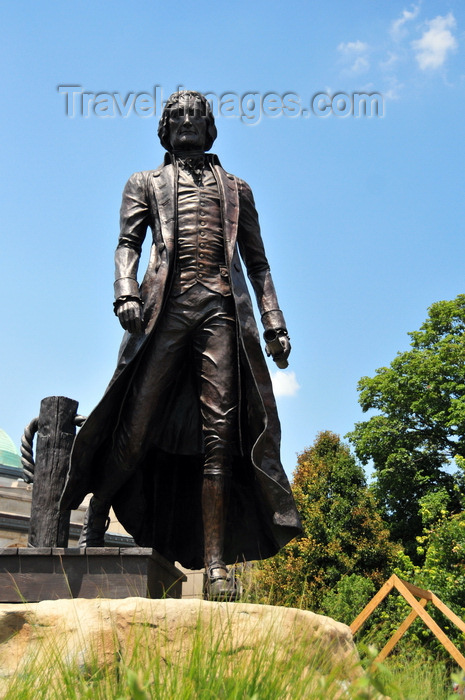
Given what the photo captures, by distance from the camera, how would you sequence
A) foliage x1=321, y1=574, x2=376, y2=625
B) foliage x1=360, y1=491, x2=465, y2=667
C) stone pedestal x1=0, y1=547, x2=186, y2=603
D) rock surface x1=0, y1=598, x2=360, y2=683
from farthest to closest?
foliage x1=321, y1=574, x2=376, y2=625
foliage x1=360, y1=491, x2=465, y2=667
stone pedestal x1=0, y1=547, x2=186, y2=603
rock surface x1=0, y1=598, x2=360, y2=683

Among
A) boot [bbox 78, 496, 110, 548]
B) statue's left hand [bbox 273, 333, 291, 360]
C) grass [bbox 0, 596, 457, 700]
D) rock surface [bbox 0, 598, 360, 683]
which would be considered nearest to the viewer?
grass [bbox 0, 596, 457, 700]

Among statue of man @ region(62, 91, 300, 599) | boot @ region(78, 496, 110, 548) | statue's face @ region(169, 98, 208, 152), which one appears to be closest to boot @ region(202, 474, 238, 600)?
statue of man @ region(62, 91, 300, 599)

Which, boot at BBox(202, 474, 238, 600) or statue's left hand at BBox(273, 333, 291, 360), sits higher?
statue's left hand at BBox(273, 333, 291, 360)

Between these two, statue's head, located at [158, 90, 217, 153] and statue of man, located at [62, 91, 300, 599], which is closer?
statue of man, located at [62, 91, 300, 599]

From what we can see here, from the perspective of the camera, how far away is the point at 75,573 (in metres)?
4.87

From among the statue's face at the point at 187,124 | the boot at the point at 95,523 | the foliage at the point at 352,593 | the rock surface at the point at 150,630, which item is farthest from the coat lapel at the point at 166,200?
the foliage at the point at 352,593

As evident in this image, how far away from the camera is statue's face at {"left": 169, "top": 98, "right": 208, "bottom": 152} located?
20.3 ft

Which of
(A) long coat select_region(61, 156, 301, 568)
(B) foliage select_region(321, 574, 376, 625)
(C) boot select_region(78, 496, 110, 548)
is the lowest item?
(B) foliage select_region(321, 574, 376, 625)

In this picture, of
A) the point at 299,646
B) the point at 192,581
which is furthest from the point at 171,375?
the point at 192,581

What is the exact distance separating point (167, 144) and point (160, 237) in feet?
3.22

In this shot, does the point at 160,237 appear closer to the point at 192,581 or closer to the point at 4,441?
the point at 192,581

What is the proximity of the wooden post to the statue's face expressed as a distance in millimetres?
2207

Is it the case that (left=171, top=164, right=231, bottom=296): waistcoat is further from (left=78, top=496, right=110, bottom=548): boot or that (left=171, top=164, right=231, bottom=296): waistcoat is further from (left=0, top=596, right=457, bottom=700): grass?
(left=0, top=596, right=457, bottom=700): grass

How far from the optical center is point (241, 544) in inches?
231
